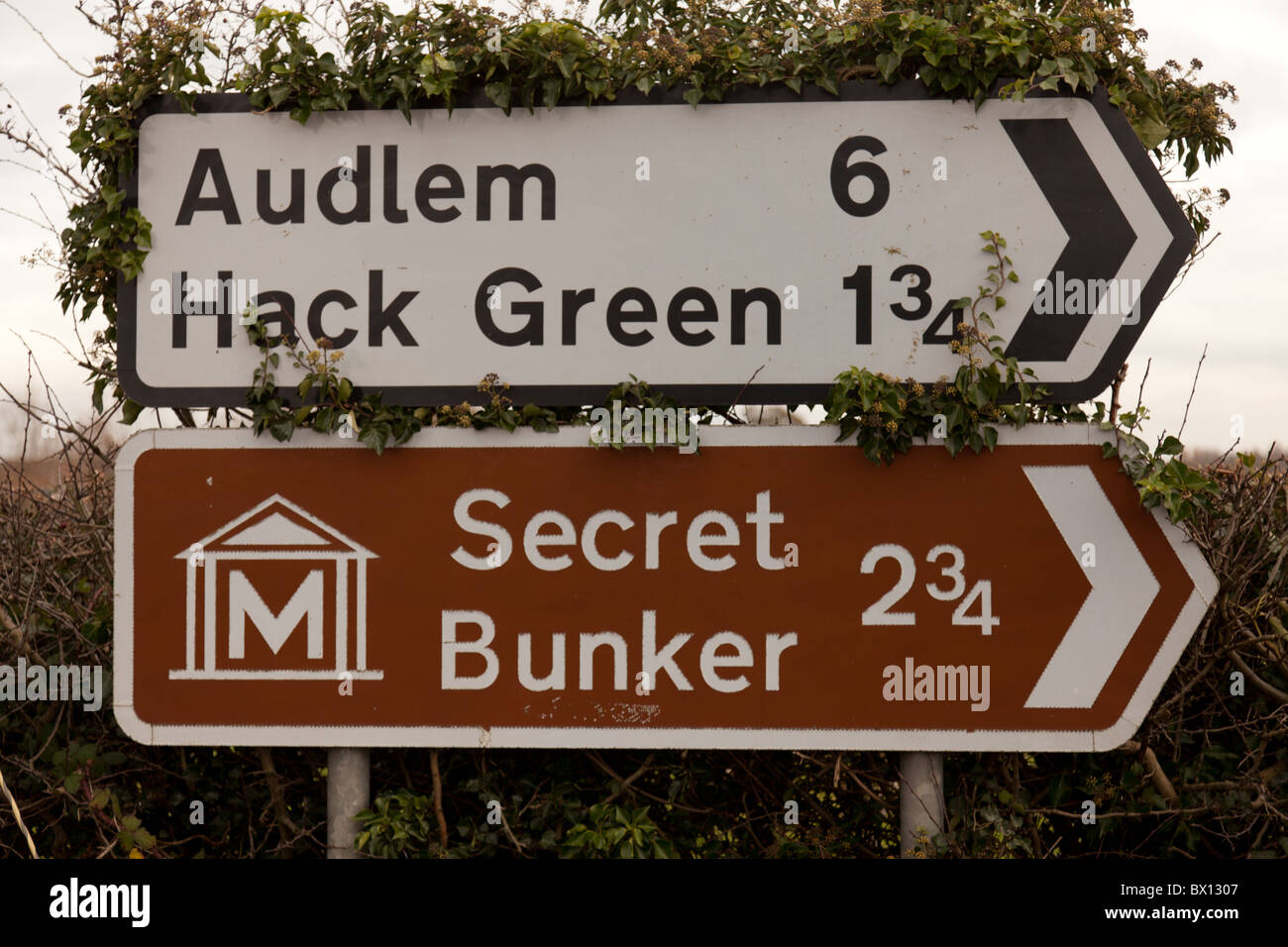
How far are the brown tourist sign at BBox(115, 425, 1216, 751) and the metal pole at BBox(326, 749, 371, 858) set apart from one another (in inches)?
6.5

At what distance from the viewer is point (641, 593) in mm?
2746

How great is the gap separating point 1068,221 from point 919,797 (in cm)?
156

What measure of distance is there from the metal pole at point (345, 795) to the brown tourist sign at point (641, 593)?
16 cm

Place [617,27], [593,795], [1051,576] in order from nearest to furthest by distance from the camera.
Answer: [1051,576]
[593,795]
[617,27]

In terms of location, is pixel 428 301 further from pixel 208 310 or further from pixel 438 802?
pixel 438 802

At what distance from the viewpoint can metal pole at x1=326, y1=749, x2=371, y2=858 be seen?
114 inches

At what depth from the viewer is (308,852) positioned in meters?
3.14

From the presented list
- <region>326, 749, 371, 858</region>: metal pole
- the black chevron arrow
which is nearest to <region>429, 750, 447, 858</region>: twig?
<region>326, 749, 371, 858</region>: metal pole

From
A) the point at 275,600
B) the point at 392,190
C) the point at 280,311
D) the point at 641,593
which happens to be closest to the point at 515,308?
the point at 392,190

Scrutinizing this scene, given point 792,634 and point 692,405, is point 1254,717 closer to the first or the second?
point 792,634

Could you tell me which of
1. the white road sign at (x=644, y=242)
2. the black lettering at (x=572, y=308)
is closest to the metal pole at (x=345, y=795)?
the white road sign at (x=644, y=242)

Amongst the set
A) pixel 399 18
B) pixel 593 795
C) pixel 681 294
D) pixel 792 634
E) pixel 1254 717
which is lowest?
pixel 593 795
